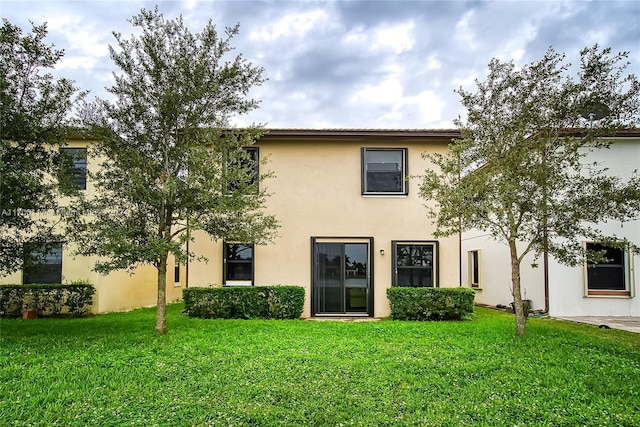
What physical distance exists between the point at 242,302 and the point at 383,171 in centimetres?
559

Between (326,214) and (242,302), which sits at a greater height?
(326,214)

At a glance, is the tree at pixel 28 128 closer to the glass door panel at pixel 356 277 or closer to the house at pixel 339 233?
the house at pixel 339 233

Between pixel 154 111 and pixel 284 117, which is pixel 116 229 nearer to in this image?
pixel 154 111

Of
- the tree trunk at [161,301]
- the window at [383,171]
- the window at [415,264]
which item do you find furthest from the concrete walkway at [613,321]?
the tree trunk at [161,301]

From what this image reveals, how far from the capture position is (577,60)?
25.7 feet

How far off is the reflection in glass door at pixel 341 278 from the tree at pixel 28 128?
6.82m

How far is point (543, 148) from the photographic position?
8.05 meters

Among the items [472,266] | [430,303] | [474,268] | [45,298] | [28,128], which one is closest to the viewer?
[28,128]

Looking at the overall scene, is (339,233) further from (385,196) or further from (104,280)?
(104,280)

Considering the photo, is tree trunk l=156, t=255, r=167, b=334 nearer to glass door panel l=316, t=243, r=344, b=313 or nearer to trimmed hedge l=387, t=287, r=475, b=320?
glass door panel l=316, t=243, r=344, b=313

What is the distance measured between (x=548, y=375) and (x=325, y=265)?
697 cm

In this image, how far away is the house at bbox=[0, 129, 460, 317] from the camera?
1206 centimetres

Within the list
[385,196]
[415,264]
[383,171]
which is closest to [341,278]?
[415,264]


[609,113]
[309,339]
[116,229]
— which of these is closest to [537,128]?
[609,113]
